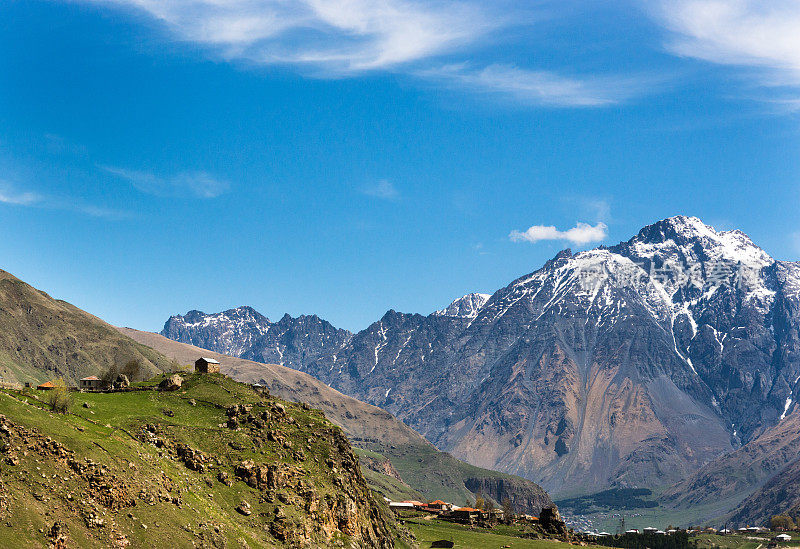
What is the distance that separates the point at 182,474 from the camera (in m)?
98.8

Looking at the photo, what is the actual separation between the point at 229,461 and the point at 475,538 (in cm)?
9799

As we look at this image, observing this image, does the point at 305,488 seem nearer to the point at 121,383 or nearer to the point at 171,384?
the point at 171,384

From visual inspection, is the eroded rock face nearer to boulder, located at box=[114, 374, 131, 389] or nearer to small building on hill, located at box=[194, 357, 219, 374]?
small building on hill, located at box=[194, 357, 219, 374]

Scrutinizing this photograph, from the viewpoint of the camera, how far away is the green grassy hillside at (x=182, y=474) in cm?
7681

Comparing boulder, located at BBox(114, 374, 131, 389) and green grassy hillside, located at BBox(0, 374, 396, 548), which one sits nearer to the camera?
green grassy hillside, located at BBox(0, 374, 396, 548)

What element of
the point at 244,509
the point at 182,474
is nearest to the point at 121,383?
the point at 182,474

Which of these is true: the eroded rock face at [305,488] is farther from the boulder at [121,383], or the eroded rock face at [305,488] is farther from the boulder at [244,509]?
the boulder at [121,383]

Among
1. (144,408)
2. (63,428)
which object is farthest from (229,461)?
(63,428)

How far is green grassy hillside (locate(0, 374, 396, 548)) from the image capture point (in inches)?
3024

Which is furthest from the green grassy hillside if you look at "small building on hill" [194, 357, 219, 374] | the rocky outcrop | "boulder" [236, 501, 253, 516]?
"small building on hill" [194, 357, 219, 374]

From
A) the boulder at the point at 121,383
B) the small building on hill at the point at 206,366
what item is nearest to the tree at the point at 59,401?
the boulder at the point at 121,383

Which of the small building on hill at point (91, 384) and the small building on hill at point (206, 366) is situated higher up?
the small building on hill at point (206, 366)

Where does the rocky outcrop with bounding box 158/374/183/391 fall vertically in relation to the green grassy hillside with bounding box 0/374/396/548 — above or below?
above

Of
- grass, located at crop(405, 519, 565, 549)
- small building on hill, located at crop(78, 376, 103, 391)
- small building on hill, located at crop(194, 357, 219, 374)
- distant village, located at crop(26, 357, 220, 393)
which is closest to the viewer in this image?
distant village, located at crop(26, 357, 220, 393)
